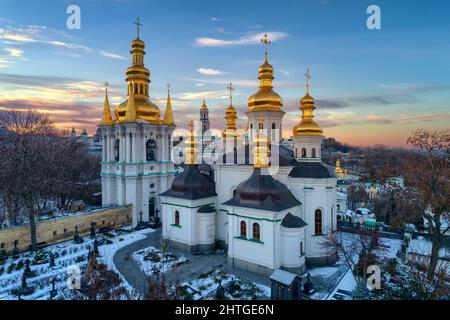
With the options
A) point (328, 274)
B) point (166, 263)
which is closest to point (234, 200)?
point (166, 263)

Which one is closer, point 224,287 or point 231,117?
point 224,287

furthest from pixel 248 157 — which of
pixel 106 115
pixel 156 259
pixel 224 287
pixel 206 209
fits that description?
pixel 106 115

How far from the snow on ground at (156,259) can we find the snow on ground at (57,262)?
146 centimetres

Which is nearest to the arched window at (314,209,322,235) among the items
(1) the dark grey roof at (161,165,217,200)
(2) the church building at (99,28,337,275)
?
(2) the church building at (99,28,337,275)

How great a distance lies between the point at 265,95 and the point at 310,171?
18.7ft

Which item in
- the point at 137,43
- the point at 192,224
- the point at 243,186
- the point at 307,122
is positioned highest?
the point at 137,43

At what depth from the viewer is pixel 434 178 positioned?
11430 millimetres

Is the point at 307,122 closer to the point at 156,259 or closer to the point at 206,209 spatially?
the point at 206,209

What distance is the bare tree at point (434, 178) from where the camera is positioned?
11148 millimetres

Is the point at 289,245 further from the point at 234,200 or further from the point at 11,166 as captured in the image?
→ the point at 11,166

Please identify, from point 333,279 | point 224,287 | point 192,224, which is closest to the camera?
point 224,287

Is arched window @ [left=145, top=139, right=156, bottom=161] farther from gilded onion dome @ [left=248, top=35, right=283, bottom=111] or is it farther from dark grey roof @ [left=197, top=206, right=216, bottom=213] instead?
gilded onion dome @ [left=248, top=35, right=283, bottom=111]

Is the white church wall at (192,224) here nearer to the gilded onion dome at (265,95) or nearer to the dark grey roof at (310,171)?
the dark grey roof at (310,171)

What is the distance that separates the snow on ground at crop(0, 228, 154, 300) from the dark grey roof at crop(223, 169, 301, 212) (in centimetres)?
647
